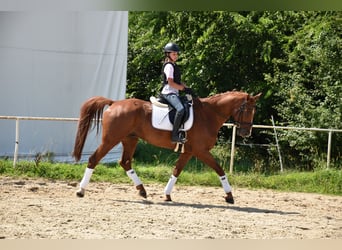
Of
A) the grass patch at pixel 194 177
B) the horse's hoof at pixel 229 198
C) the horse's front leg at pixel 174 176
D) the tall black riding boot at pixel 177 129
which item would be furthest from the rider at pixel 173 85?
the grass patch at pixel 194 177

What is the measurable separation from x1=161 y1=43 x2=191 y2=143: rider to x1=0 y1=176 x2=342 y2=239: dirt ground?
0.95 metres

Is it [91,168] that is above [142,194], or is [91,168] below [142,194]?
above

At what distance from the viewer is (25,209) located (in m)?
6.60

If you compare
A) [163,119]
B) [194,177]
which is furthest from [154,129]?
[194,177]

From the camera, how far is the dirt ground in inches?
226

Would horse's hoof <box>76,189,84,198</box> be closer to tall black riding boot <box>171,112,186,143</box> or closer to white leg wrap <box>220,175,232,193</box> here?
tall black riding boot <box>171,112,186,143</box>

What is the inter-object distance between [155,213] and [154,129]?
4.43ft

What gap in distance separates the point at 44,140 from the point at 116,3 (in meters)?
6.85

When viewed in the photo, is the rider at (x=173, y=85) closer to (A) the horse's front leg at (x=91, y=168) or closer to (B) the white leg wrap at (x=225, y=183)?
(B) the white leg wrap at (x=225, y=183)

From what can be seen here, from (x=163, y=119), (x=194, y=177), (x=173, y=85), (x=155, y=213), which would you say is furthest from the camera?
(x=194, y=177)

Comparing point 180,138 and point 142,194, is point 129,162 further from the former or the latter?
point 180,138

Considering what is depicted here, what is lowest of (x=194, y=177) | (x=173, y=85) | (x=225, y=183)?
(x=194, y=177)

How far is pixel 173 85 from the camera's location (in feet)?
24.6

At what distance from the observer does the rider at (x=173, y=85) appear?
7473mm
